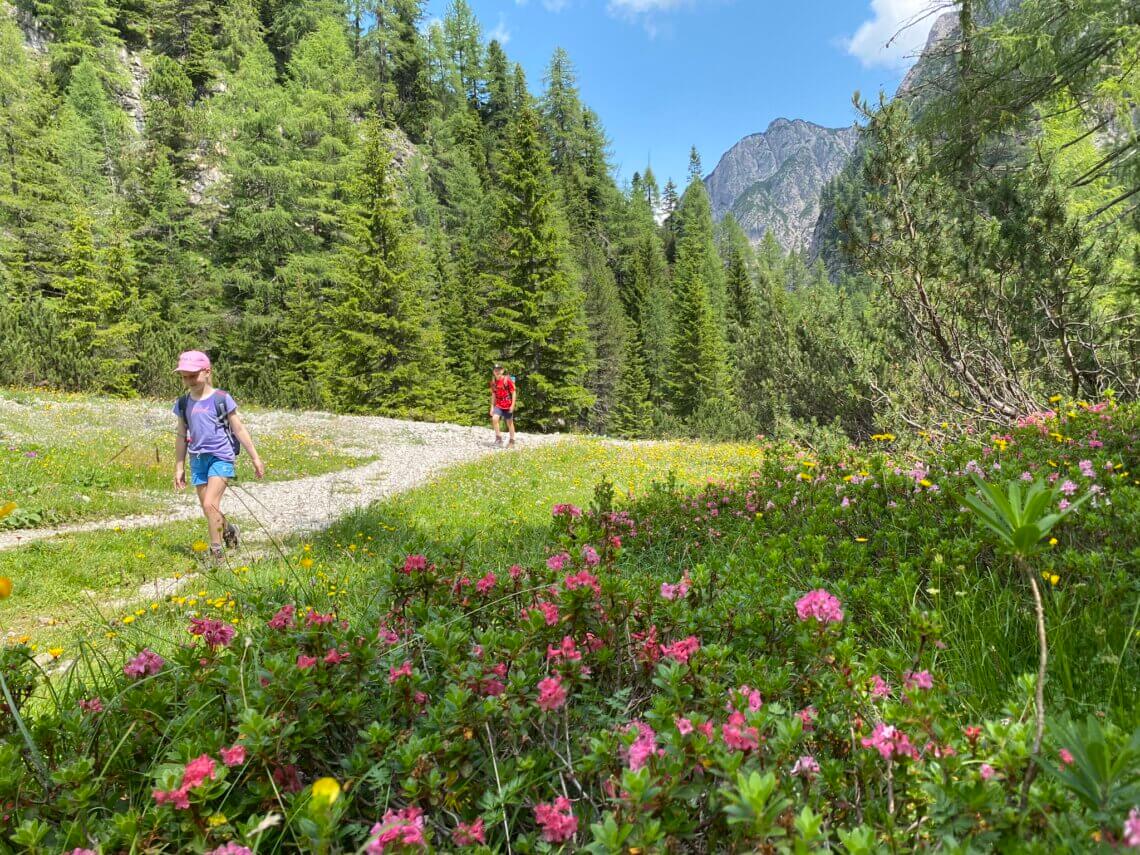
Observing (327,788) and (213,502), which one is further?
(213,502)

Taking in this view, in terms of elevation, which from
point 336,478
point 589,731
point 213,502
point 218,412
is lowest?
point 336,478

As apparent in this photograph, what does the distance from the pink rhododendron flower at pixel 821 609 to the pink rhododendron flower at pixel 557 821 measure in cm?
79

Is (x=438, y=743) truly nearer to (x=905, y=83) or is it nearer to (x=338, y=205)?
(x=905, y=83)

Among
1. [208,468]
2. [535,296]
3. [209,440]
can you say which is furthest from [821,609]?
[535,296]

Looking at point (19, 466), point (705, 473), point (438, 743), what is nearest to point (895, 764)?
point (438, 743)

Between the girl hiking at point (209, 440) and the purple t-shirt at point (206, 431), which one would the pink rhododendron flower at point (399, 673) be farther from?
the purple t-shirt at point (206, 431)

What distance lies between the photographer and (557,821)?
1018 millimetres

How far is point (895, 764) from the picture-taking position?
3.68 feet

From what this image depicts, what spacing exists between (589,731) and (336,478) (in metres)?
→ 11.1

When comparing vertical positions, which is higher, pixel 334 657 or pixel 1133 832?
pixel 1133 832

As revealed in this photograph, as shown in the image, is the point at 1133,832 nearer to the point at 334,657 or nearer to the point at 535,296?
the point at 334,657

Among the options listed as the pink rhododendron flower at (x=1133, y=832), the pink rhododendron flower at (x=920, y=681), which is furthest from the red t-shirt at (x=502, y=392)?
the pink rhododendron flower at (x=1133, y=832)

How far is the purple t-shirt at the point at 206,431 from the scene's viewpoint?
5.64 meters

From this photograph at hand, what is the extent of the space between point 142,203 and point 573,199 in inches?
1382
